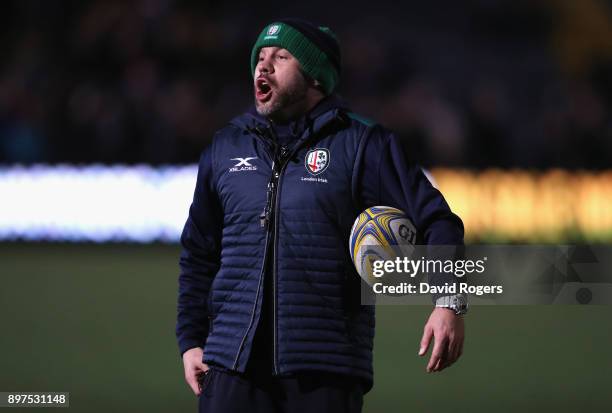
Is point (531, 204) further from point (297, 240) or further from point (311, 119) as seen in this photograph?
point (297, 240)

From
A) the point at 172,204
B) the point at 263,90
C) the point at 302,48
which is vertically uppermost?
the point at 172,204

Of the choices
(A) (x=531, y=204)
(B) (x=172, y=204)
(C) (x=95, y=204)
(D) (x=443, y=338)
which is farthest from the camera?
(A) (x=531, y=204)

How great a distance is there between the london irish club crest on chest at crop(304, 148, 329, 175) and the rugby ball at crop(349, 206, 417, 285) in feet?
0.69

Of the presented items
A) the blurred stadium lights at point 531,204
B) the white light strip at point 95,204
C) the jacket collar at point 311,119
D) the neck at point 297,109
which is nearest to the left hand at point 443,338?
the jacket collar at point 311,119

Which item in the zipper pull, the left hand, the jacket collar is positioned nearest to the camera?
the left hand

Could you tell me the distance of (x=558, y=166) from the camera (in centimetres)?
1511

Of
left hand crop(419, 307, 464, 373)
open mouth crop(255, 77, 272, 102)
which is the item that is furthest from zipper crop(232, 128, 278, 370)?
left hand crop(419, 307, 464, 373)

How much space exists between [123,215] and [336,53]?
10.0 m

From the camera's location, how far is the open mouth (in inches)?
161

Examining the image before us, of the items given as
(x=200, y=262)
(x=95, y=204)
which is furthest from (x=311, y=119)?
(x=95, y=204)

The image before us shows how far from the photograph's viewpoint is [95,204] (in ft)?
46.3

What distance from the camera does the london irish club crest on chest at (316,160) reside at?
13.0 feet

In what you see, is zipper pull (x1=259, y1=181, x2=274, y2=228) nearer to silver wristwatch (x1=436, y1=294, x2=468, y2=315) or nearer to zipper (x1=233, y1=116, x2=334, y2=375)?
zipper (x1=233, y1=116, x2=334, y2=375)

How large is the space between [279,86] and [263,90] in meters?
0.06
